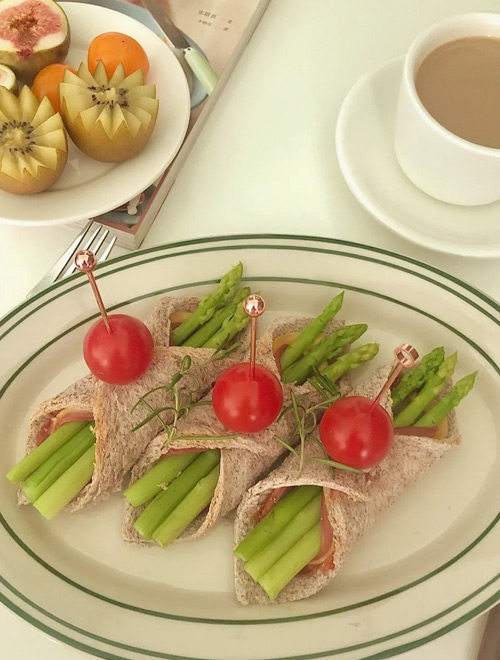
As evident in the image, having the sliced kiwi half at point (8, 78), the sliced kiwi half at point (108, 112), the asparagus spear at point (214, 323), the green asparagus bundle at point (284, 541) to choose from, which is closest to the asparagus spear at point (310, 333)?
the asparagus spear at point (214, 323)

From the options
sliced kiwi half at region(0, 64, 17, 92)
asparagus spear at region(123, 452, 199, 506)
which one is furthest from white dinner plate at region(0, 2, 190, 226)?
asparagus spear at region(123, 452, 199, 506)

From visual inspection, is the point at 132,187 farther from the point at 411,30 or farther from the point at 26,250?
the point at 411,30

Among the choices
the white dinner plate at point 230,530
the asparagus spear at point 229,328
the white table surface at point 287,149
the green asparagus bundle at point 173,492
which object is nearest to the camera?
the white dinner plate at point 230,530

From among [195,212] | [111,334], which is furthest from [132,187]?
[111,334]

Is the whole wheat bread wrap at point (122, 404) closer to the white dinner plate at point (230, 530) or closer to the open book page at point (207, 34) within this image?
the white dinner plate at point (230, 530)

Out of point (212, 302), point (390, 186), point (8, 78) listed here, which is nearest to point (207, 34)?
point (8, 78)

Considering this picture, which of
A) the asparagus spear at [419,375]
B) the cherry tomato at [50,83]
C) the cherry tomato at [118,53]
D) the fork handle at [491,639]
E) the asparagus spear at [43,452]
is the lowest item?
the asparagus spear at [43,452]

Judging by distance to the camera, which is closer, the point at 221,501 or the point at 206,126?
the point at 221,501
